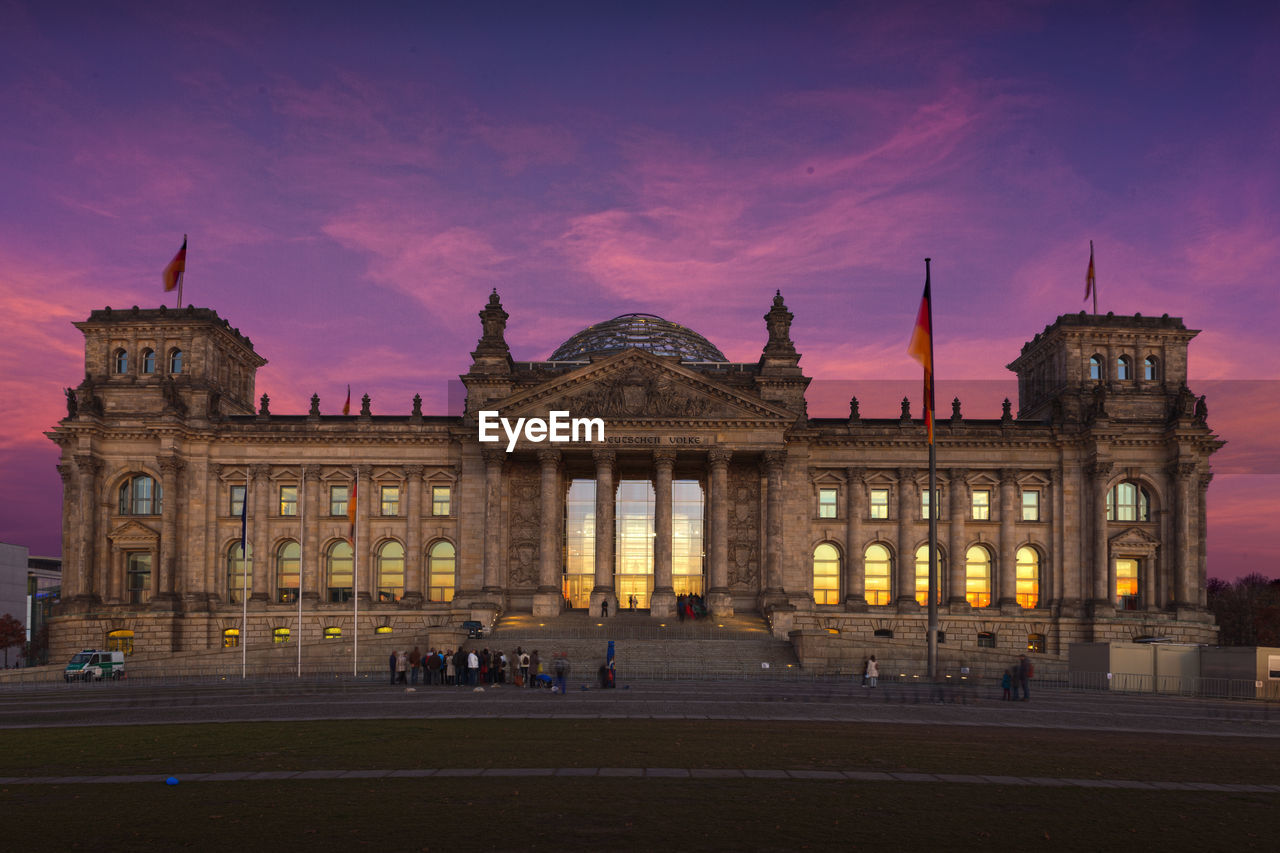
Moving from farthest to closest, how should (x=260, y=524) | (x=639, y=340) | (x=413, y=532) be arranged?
(x=639, y=340) < (x=413, y=532) < (x=260, y=524)

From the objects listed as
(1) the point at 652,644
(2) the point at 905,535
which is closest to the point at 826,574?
(2) the point at 905,535

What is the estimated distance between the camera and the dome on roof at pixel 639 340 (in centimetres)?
9350

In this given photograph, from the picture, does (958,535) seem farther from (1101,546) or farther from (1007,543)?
(1101,546)

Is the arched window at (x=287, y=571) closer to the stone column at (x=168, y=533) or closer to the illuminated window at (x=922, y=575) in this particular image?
the stone column at (x=168, y=533)

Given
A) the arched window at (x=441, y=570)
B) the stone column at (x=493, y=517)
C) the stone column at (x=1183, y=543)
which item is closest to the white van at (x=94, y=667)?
the stone column at (x=493, y=517)

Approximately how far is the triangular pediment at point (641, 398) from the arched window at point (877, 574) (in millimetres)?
14187

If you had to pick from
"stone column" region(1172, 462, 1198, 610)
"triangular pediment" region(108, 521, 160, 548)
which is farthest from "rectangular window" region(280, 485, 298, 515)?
"stone column" region(1172, 462, 1198, 610)

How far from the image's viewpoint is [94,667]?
60.2 m

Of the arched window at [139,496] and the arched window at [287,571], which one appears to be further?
the arched window at [287,571]

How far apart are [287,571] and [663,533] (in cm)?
2798

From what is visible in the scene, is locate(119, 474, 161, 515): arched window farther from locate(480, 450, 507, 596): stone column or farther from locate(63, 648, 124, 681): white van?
locate(480, 450, 507, 596): stone column

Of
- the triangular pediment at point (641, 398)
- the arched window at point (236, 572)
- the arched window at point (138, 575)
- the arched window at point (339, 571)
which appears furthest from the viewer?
the arched window at point (339, 571)

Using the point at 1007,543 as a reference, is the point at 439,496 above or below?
above

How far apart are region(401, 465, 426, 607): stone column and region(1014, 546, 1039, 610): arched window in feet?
142
